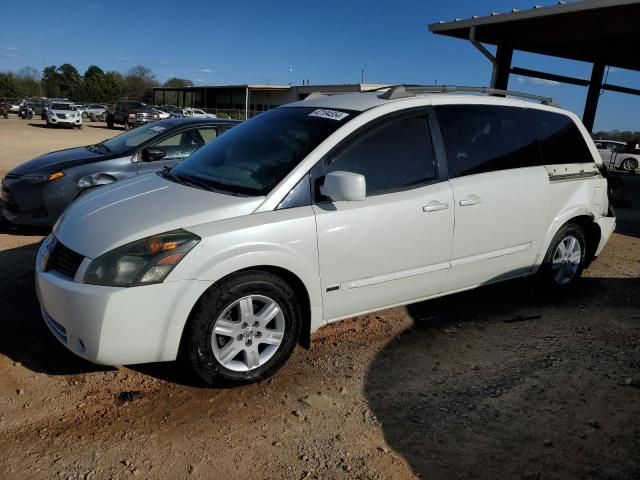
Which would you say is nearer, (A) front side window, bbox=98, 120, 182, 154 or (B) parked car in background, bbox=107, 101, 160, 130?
(A) front side window, bbox=98, 120, 182, 154

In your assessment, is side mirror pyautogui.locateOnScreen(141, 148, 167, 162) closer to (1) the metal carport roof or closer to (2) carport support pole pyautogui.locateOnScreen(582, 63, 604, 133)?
(1) the metal carport roof

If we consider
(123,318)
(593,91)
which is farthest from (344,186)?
(593,91)

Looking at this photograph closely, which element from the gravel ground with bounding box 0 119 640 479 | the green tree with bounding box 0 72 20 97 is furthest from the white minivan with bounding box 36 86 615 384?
the green tree with bounding box 0 72 20 97

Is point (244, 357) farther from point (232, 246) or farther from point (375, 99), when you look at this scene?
point (375, 99)

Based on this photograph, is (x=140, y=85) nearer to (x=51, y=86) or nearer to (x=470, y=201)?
(x=51, y=86)

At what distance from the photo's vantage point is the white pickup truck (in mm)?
22281

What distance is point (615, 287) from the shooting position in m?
5.40

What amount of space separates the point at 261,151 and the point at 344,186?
87 centimetres

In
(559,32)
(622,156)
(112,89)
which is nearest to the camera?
(559,32)

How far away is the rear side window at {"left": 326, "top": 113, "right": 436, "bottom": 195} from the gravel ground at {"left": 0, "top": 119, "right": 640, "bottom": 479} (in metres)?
1.24

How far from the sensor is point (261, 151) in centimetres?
371

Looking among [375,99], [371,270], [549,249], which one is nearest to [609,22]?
[549,249]

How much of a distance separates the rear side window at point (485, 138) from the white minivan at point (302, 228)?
0.01 m

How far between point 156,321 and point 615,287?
4.71 meters
